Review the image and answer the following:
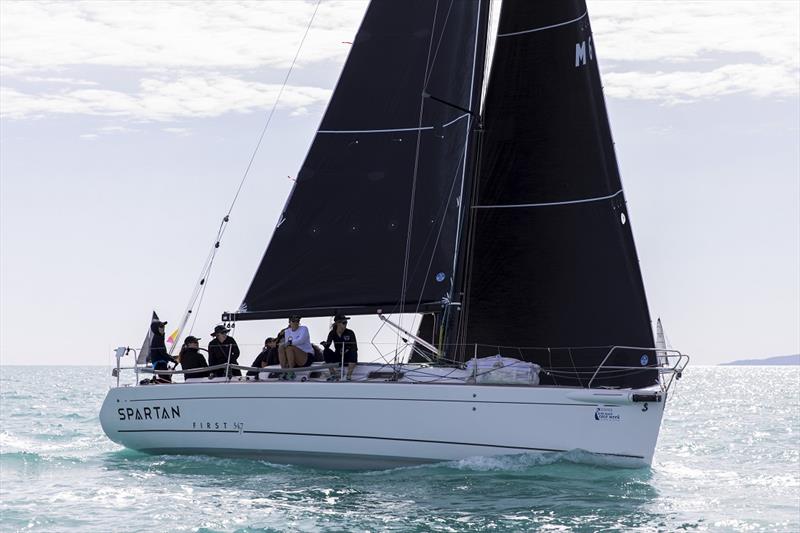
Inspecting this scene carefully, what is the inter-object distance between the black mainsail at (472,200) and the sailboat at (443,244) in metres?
0.02

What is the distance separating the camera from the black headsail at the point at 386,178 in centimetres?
1825

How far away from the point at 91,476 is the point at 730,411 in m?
37.3

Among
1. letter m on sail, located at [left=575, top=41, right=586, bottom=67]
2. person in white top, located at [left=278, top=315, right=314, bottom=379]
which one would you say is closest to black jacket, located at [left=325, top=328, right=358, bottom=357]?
person in white top, located at [left=278, top=315, right=314, bottom=379]

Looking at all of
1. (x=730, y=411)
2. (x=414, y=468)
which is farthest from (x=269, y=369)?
(x=730, y=411)

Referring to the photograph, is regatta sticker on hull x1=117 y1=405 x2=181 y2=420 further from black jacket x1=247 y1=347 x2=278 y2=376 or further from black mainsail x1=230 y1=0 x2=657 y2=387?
black mainsail x1=230 y1=0 x2=657 y2=387

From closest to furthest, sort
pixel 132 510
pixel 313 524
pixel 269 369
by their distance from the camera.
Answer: pixel 313 524
pixel 132 510
pixel 269 369

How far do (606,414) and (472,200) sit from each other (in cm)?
406

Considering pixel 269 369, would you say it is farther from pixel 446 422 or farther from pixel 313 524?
pixel 313 524

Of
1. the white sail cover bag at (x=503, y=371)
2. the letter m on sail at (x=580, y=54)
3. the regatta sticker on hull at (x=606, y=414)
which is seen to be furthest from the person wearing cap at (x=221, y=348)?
the letter m on sail at (x=580, y=54)

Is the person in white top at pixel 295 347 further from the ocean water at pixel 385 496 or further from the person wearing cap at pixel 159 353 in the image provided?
the person wearing cap at pixel 159 353

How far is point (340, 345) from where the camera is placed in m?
18.2

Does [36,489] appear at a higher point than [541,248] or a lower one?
lower

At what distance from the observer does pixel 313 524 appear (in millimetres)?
13672

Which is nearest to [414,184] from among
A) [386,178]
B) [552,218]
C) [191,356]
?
[386,178]
